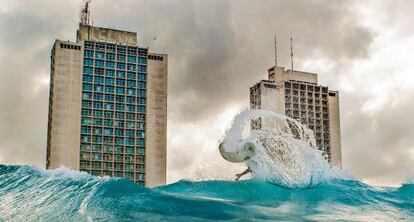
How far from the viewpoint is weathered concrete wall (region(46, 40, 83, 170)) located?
253 feet

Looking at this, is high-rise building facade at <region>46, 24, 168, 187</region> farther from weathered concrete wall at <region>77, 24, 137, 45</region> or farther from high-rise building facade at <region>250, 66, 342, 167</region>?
high-rise building facade at <region>250, 66, 342, 167</region>

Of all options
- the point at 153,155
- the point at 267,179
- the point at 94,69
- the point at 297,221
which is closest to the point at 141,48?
the point at 94,69

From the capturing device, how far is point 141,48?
273 ft

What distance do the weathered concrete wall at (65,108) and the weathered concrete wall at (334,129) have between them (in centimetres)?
3893

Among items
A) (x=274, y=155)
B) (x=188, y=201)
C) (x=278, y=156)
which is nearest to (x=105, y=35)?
(x=274, y=155)

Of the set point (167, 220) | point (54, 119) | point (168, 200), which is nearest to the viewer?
point (167, 220)

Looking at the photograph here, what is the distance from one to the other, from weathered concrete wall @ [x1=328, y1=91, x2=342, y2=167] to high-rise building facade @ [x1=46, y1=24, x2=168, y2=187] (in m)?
28.3

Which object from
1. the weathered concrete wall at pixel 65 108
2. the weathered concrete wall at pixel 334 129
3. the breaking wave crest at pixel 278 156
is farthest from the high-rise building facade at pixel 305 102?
the breaking wave crest at pixel 278 156

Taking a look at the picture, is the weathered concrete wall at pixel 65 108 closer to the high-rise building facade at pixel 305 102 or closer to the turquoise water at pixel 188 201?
the high-rise building facade at pixel 305 102

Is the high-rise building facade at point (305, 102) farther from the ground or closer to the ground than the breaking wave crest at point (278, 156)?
farther from the ground

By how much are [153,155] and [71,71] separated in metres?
14.6

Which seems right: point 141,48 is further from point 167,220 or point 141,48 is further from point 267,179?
point 167,220

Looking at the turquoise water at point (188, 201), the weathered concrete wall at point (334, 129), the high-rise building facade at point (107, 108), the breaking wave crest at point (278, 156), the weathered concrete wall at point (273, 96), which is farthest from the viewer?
the weathered concrete wall at point (334, 129)

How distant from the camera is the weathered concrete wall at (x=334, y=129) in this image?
96000 mm
